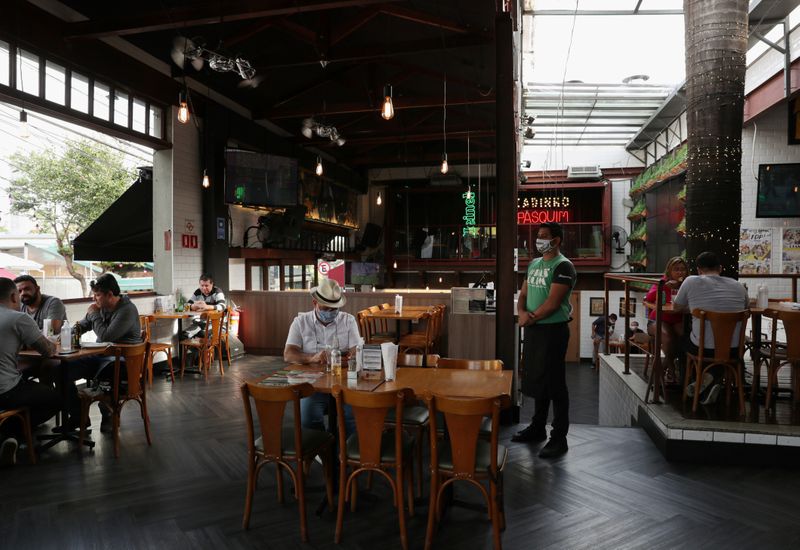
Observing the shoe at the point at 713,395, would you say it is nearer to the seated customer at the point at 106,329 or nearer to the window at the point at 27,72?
the seated customer at the point at 106,329

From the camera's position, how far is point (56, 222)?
722 cm

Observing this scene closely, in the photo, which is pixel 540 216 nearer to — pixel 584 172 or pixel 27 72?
pixel 584 172

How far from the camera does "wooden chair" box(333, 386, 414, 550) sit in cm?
264

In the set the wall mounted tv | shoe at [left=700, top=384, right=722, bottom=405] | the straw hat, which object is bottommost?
shoe at [left=700, top=384, right=722, bottom=405]

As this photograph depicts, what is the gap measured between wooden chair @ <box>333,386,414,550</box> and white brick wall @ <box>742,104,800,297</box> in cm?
805

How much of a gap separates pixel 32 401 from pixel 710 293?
565cm

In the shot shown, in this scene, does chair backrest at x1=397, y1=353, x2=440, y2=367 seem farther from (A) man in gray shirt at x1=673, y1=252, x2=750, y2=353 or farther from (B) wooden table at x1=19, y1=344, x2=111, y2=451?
(B) wooden table at x1=19, y1=344, x2=111, y2=451

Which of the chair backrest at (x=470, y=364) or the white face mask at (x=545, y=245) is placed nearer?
the chair backrest at (x=470, y=364)

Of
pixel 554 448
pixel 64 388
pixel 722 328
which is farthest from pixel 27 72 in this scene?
pixel 722 328

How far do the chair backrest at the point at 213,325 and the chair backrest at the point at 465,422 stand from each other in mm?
5375

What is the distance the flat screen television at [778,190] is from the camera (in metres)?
8.00

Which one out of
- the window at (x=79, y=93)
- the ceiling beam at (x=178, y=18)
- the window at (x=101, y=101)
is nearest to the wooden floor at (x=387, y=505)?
the window at (x=79, y=93)

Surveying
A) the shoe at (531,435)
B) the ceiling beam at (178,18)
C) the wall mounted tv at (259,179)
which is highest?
the ceiling beam at (178,18)

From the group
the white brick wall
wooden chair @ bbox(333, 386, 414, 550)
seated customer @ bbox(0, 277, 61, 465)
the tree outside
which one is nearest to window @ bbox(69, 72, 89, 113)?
the tree outside
